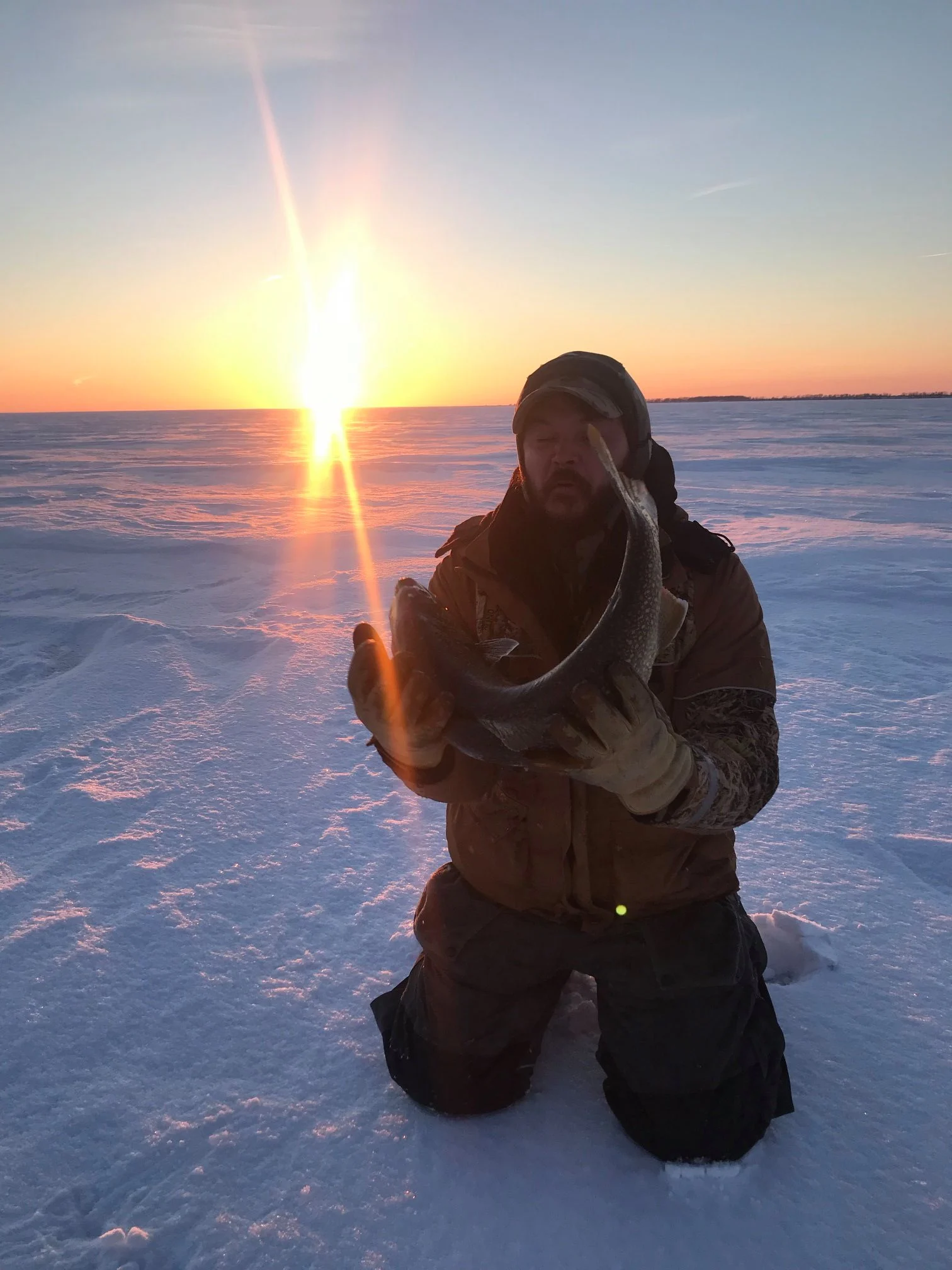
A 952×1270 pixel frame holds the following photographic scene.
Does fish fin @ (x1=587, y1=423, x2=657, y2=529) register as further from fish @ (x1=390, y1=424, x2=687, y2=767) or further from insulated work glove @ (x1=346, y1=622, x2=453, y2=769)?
insulated work glove @ (x1=346, y1=622, x2=453, y2=769)

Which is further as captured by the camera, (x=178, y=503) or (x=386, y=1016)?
(x=178, y=503)

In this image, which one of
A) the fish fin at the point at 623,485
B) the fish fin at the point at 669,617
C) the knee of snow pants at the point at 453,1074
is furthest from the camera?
the knee of snow pants at the point at 453,1074

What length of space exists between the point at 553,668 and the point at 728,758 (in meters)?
0.57

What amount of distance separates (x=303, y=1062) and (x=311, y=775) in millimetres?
1778

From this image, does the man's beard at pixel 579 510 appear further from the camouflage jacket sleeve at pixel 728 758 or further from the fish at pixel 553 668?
the camouflage jacket sleeve at pixel 728 758

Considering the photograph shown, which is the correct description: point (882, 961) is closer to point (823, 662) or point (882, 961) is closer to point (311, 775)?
point (311, 775)

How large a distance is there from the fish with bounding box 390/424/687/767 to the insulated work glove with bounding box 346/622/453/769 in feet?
0.11

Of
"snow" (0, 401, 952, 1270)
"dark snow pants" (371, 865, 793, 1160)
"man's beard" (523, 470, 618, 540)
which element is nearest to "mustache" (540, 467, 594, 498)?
"man's beard" (523, 470, 618, 540)

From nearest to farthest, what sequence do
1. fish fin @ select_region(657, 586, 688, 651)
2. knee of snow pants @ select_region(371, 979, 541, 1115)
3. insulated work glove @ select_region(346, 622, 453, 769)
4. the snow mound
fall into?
fish fin @ select_region(657, 586, 688, 651) < insulated work glove @ select_region(346, 622, 453, 769) < knee of snow pants @ select_region(371, 979, 541, 1115) < the snow mound

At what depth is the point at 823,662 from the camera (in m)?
5.23

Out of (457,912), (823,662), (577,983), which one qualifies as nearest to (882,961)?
(577,983)

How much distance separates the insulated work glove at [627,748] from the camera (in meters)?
1.50

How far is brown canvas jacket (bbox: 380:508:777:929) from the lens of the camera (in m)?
1.98

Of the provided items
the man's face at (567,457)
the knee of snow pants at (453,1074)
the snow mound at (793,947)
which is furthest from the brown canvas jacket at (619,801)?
the snow mound at (793,947)
